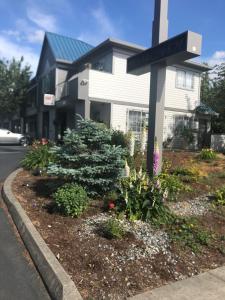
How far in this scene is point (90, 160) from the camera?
668 centimetres

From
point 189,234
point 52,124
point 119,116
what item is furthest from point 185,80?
point 189,234

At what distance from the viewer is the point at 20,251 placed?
4.72m

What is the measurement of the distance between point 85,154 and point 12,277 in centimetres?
318

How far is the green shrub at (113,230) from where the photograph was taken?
4754mm

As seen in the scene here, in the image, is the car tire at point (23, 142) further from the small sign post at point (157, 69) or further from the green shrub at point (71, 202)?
the green shrub at point (71, 202)

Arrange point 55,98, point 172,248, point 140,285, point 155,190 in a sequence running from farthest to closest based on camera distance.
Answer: point 55,98
point 155,190
point 172,248
point 140,285

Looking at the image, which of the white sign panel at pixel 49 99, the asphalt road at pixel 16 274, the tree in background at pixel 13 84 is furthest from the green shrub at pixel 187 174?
the tree in background at pixel 13 84

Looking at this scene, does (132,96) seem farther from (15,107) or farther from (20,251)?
(15,107)

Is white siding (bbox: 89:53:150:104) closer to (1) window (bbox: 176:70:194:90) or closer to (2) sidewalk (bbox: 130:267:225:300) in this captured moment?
(1) window (bbox: 176:70:194:90)

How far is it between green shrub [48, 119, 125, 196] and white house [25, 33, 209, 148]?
9.06 m

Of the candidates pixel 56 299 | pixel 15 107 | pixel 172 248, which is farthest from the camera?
pixel 15 107

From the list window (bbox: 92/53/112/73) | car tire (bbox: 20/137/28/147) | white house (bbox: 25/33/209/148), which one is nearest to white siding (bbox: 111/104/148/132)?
white house (bbox: 25/33/209/148)

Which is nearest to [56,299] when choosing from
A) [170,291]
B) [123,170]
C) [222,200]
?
[170,291]

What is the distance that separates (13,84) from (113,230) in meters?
31.5
